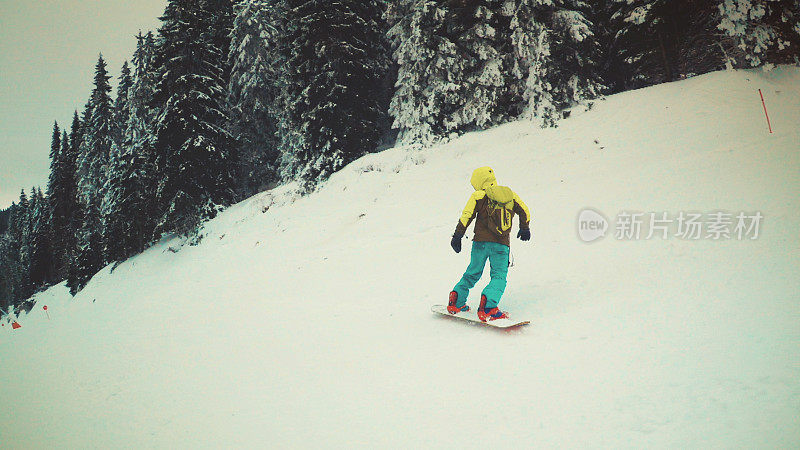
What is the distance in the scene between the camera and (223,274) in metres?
12.7

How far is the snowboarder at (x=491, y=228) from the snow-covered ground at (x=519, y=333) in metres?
0.48

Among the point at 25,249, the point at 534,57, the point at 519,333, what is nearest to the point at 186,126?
the point at 534,57

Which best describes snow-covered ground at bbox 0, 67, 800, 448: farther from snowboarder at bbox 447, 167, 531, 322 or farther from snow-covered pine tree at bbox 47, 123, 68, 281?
snow-covered pine tree at bbox 47, 123, 68, 281

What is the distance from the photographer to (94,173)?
112 ft

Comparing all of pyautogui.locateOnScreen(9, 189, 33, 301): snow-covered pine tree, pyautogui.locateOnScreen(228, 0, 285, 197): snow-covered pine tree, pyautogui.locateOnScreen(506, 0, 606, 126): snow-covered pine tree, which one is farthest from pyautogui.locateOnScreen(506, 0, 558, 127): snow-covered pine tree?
pyautogui.locateOnScreen(9, 189, 33, 301): snow-covered pine tree

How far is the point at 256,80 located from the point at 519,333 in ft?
76.3

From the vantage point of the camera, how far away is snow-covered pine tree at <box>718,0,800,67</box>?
12.4 metres

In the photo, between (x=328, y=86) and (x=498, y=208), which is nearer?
(x=498, y=208)

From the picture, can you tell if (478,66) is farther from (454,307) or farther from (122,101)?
(122,101)

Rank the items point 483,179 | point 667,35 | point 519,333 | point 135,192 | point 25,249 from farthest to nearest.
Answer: point 25,249, point 135,192, point 667,35, point 483,179, point 519,333

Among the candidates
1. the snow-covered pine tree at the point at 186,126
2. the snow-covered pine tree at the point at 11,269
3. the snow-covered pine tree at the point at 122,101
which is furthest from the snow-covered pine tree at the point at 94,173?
the snow-covered pine tree at the point at 11,269

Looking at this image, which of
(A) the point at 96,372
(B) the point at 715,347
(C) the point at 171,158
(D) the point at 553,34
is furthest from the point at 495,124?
(C) the point at 171,158

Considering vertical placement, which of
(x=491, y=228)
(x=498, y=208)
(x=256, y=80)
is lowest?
(x=491, y=228)

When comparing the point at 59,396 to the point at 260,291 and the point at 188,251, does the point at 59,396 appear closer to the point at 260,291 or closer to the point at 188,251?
the point at 260,291
